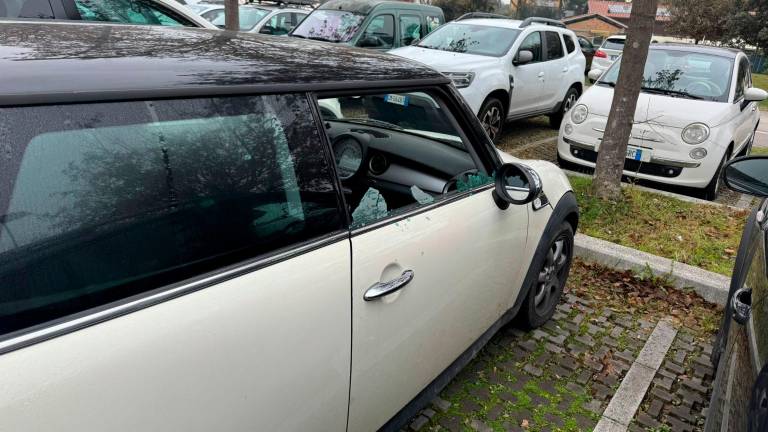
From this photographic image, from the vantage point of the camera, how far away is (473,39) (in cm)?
A: 818

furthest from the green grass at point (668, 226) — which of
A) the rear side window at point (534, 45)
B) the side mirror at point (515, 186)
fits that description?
the rear side window at point (534, 45)

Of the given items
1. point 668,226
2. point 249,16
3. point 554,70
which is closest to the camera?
point 668,226

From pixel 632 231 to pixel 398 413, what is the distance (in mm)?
3427

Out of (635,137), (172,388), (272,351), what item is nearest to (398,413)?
(272,351)

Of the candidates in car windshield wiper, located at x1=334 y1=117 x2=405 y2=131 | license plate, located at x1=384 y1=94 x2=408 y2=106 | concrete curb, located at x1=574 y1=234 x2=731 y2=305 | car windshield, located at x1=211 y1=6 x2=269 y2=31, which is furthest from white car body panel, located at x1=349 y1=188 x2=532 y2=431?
car windshield, located at x1=211 y1=6 x2=269 y2=31

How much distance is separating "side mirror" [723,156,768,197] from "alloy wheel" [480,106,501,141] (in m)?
5.37

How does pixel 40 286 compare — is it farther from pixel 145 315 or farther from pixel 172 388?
pixel 172 388

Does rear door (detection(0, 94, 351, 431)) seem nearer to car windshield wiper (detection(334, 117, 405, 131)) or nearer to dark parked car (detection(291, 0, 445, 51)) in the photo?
car windshield wiper (detection(334, 117, 405, 131))

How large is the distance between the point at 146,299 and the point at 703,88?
279 inches

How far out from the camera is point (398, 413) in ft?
7.13

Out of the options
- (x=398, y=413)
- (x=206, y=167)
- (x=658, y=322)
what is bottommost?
(x=658, y=322)

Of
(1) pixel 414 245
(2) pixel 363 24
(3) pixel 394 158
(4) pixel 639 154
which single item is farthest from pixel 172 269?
(2) pixel 363 24

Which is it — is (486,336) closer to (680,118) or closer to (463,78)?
(680,118)

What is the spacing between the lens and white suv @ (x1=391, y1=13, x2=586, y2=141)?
24.0 feet
